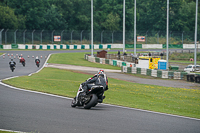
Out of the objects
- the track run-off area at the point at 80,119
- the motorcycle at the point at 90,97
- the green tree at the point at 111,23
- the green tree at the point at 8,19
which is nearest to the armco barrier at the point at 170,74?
the track run-off area at the point at 80,119

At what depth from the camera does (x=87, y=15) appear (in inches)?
3821

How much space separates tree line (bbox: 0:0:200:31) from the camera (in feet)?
282

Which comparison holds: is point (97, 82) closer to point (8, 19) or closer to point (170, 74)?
point (170, 74)

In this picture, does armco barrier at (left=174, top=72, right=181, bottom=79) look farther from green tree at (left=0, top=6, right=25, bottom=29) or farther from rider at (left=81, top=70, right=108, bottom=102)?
green tree at (left=0, top=6, right=25, bottom=29)

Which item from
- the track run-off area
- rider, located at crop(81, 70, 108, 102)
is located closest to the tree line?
the track run-off area

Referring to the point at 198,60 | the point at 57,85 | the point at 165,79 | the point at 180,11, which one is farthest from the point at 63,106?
the point at 180,11

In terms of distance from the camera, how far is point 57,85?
784 inches

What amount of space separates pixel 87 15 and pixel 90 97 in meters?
86.9

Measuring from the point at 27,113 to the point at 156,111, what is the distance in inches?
198

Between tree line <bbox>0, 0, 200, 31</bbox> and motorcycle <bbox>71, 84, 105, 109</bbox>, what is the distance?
68.7 m

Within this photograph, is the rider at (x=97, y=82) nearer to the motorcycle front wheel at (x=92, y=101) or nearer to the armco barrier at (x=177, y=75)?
the motorcycle front wheel at (x=92, y=101)

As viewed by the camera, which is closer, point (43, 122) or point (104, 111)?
point (43, 122)

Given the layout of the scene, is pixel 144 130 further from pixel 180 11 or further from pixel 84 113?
pixel 180 11

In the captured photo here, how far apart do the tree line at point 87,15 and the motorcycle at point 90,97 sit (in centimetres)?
6872
